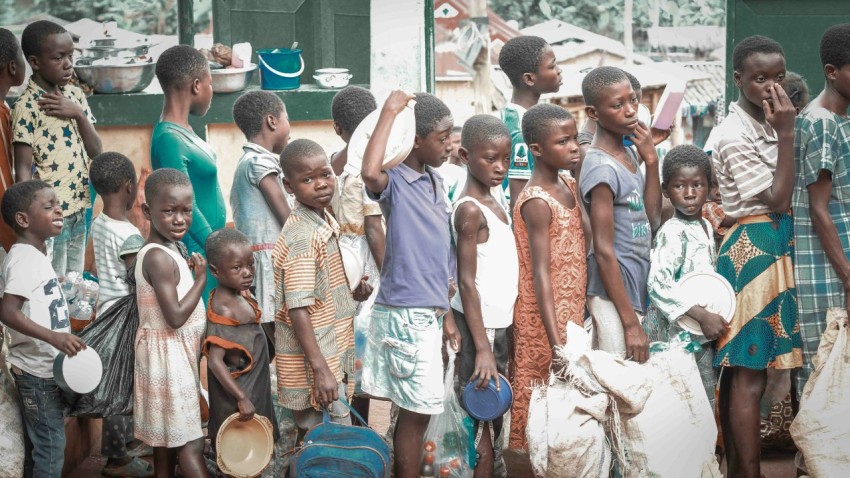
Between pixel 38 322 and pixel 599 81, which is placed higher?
pixel 599 81

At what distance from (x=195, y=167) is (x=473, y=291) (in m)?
1.63

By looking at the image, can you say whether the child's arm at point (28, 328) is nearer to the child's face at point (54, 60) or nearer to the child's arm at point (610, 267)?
the child's face at point (54, 60)

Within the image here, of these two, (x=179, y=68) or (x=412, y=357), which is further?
(x=179, y=68)

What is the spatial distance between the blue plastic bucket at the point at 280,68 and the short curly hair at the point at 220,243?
3.55 metres

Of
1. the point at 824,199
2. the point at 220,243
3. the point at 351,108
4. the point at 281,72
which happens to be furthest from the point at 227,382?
the point at 281,72

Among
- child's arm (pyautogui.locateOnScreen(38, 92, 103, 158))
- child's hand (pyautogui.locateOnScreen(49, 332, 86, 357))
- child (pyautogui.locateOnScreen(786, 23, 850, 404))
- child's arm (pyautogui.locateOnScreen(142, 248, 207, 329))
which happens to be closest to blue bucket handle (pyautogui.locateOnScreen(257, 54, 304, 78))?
child's arm (pyautogui.locateOnScreen(38, 92, 103, 158))

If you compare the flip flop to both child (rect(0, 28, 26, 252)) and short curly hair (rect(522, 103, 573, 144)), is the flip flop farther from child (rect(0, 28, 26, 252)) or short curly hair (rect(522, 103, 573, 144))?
short curly hair (rect(522, 103, 573, 144))

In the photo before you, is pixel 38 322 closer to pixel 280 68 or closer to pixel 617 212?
pixel 617 212

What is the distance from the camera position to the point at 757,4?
849 centimetres

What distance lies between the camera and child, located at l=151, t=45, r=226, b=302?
5254mm

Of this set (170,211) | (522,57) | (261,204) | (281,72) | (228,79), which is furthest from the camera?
(281,72)

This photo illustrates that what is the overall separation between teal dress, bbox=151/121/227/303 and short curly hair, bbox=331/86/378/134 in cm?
66

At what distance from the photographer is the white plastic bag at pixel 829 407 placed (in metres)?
4.52

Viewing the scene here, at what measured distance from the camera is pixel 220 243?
182 inches
